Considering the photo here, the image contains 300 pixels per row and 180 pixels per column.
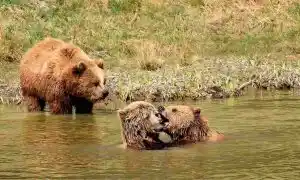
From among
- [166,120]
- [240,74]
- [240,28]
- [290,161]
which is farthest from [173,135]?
[240,28]

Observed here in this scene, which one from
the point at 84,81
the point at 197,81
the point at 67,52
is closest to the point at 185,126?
the point at 84,81

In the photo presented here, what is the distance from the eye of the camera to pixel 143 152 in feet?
32.6

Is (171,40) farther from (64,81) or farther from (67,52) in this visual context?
(64,81)

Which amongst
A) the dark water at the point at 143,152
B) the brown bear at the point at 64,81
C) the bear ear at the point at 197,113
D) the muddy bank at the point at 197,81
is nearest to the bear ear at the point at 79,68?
the brown bear at the point at 64,81

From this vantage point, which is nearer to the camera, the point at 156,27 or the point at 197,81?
the point at 197,81

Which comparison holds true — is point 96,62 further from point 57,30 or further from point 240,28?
point 240,28

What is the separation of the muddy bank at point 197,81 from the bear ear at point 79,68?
4.90 feet

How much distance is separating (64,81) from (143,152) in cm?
458

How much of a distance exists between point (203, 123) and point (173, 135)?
462mm

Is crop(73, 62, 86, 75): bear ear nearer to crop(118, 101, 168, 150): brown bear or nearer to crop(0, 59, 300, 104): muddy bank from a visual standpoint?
crop(0, 59, 300, 104): muddy bank

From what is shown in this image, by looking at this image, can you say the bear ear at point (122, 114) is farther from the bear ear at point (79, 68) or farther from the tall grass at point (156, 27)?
the tall grass at point (156, 27)

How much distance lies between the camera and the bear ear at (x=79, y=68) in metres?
Result: 14.2

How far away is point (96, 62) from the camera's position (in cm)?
1458

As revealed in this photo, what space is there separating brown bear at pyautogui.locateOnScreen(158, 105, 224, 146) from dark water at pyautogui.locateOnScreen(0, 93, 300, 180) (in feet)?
0.82
